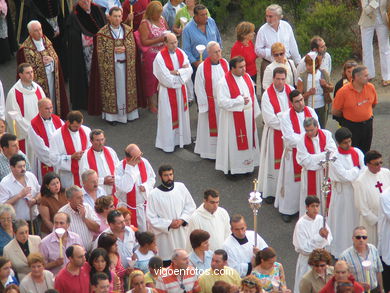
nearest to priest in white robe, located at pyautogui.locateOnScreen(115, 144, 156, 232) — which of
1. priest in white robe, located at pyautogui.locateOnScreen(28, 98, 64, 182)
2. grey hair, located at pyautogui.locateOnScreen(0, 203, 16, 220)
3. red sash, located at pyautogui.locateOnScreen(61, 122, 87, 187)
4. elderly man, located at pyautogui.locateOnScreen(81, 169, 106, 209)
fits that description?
elderly man, located at pyautogui.locateOnScreen(81, 169, 106, 209)

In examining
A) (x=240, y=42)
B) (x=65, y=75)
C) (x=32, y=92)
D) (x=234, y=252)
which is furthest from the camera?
(x=65, y=75)

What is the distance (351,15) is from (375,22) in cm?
131

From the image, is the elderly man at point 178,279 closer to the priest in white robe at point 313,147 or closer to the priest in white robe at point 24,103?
the priest in white robe at point 313,147

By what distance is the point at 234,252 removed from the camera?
13461 millimetres

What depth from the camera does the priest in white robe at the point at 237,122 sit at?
666 inches

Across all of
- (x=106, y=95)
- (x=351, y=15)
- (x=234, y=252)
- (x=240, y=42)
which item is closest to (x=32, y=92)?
(x=106, y=95)

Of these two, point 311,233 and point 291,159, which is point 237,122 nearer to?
point 291,159

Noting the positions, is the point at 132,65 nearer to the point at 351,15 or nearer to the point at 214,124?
the point at 214,124

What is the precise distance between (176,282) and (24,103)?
4.96 m

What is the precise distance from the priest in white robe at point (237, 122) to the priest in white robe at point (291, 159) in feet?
3.27

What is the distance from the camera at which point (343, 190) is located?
600 inches

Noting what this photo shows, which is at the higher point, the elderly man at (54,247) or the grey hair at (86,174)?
the grey hair at (86,174)

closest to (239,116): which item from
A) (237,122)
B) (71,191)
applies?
(237,122)

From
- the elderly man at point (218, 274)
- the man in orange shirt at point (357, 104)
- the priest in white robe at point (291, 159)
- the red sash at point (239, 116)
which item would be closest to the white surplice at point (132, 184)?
the priest in white robe at point (291, 159)
